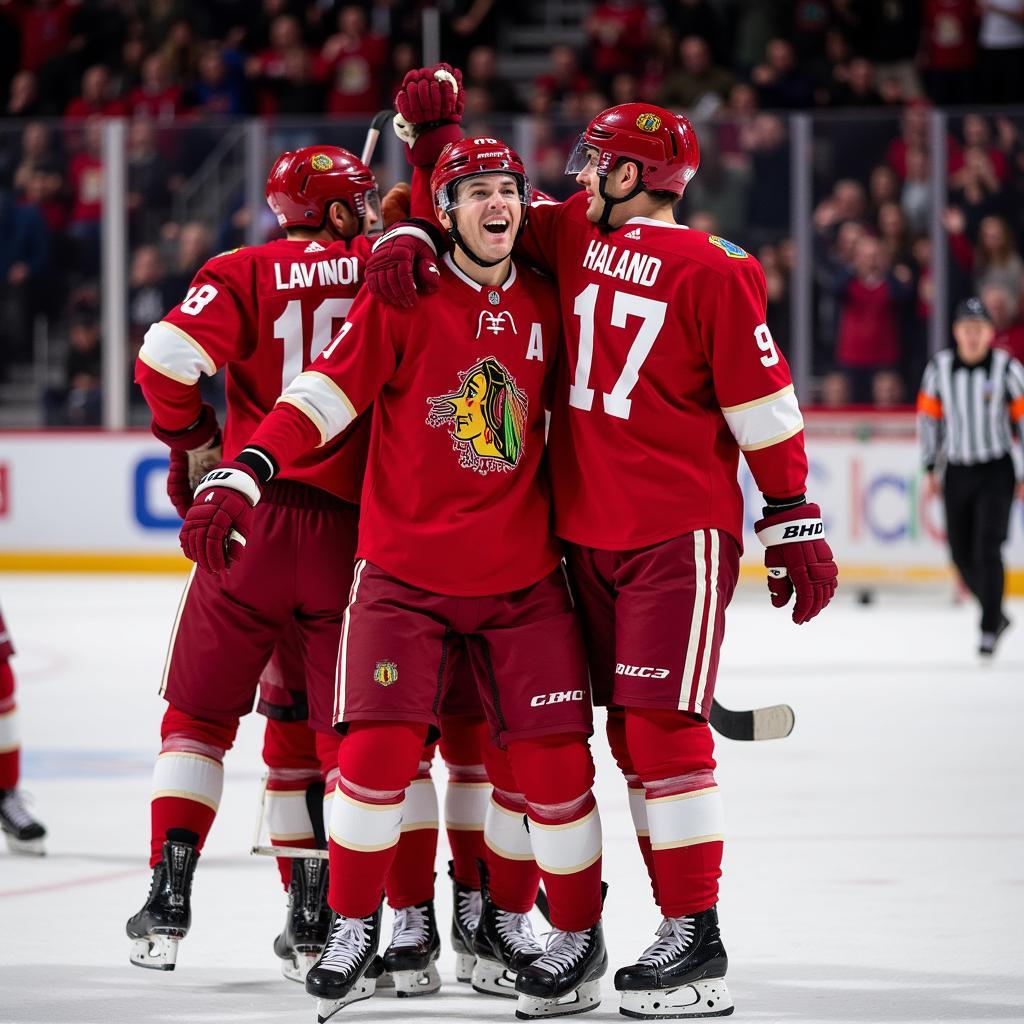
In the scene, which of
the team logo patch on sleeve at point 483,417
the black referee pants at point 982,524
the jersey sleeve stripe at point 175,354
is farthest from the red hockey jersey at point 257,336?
the black referee pants at point 982,524

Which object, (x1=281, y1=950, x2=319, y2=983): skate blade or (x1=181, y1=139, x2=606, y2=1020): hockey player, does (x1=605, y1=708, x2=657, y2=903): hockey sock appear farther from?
(x1=281, y1=950, x2=319, y2=983): skate blade

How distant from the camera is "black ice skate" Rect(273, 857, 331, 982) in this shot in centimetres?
368

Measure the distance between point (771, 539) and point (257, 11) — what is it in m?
11.0

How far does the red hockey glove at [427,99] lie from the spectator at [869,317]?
7.29 meters

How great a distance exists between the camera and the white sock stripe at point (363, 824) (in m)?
3.35

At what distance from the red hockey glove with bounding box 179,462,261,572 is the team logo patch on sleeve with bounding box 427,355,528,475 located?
1.17 ft

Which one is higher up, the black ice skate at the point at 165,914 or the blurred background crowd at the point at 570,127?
the blurred background crowd at the point at 570,127

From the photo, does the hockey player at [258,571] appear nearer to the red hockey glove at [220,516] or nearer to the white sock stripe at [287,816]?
the white sock stripe at [287,816]

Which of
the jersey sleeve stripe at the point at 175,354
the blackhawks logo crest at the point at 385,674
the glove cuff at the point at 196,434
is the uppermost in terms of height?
the jersey sleeve stripe at the point at 175,354

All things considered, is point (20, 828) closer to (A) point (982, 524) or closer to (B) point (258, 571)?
(B) point (258, 571)

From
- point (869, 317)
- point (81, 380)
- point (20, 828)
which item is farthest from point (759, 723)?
point (81, 380)

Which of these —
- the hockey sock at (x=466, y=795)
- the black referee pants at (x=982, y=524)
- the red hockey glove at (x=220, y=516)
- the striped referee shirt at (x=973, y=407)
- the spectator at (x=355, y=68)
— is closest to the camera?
the red hockey glove at (x=220, y=516)

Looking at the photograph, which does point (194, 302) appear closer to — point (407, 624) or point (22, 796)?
point (407, 624)

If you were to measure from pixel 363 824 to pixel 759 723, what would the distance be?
2.51 ft
